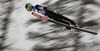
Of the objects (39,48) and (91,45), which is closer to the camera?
(91,45)

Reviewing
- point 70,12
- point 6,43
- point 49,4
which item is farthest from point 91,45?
point 6,43

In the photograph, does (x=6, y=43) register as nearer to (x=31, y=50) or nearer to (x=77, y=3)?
(x=31, y=50)

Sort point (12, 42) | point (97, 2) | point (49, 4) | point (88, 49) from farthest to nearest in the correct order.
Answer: point (49, 4) → point (97, 2) → point (12, 42) → point (88, 49)

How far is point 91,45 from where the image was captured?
5102 mm

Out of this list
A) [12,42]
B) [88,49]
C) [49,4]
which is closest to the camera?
[88,49]

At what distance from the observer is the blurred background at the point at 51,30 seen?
5.35 m

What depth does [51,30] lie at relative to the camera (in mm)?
5953

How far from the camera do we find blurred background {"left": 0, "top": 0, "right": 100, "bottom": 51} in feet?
17.6

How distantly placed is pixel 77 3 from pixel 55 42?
272 cm

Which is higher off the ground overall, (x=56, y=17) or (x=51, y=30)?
(x=56, y=17)

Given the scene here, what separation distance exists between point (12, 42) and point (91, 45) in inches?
149

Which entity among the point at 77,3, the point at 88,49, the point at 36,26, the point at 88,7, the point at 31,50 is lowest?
the point at 88,49

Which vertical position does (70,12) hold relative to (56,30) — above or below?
above

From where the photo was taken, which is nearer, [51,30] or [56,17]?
[56,17]
